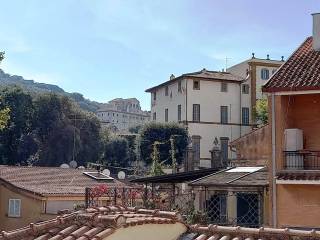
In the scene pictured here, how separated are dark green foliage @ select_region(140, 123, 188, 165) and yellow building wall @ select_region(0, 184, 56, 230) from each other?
25.9 meters

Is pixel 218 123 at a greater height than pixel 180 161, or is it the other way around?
pixel 218 123

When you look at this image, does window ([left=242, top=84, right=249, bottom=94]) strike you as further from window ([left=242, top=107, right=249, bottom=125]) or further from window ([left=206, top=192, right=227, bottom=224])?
window ([left=206, top=192, right=227, bottom=224])

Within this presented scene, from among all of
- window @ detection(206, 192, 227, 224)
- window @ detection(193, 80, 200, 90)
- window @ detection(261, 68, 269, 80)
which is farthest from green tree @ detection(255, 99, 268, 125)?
window @ detection(206, 192, 227, 224)

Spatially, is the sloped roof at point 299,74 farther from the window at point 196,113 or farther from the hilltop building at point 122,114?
the hilltop building at point 122,114

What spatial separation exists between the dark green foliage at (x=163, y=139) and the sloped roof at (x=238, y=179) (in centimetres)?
3212

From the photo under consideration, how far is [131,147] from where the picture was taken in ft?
221

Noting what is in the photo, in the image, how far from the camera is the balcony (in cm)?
1714

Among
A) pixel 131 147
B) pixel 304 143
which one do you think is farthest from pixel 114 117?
pixel 304 143

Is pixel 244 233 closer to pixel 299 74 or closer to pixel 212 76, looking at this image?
pixel 299 74

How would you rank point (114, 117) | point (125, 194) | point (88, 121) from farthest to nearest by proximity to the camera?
point (114, 117) → point (88, 121) → point (125, 194)

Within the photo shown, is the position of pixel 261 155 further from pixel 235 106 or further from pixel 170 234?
pixel 235 106

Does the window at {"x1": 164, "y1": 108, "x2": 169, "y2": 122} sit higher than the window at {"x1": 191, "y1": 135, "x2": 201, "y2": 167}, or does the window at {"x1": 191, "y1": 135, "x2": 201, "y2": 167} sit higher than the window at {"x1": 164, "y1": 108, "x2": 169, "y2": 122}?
the window at {"x1": 164, "y1": 108, "x2": 169, "y2": 122}

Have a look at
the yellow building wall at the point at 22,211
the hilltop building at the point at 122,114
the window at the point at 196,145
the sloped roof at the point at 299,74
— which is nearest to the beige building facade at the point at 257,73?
the window at the point at 196,145

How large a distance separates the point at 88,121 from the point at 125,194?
41.4 m
